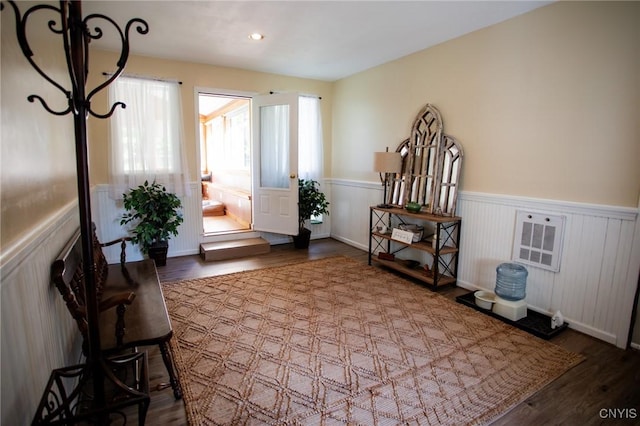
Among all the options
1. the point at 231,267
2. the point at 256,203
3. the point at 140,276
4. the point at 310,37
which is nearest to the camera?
the point at 140,276

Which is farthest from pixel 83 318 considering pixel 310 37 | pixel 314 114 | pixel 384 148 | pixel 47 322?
pixel 314 114

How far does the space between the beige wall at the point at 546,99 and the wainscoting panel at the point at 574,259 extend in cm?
11

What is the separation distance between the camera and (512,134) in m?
3.11

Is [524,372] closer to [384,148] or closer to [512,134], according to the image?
[512,134]

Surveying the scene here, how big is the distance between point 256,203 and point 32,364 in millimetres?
3908

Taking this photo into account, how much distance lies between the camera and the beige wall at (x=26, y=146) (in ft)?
4.20

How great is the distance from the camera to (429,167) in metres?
3.79

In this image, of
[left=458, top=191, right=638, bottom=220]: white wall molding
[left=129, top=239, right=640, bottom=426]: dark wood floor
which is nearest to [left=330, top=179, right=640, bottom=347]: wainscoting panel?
[left=458, top=191, right=638, bottom=220]: white wall molding

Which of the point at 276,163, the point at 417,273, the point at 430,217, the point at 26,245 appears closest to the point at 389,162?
the point at 430,217

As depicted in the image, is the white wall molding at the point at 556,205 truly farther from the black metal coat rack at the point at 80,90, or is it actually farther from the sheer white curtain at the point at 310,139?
the black metal coat rack at the point at 80,90

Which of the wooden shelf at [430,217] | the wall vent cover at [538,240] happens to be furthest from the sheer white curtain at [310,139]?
the wall vent cover at [538,240]

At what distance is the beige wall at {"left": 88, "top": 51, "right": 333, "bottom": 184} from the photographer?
160 inches

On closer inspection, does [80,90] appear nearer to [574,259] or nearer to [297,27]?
[297,27]

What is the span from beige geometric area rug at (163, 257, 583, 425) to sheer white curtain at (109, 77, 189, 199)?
5.41 ft
